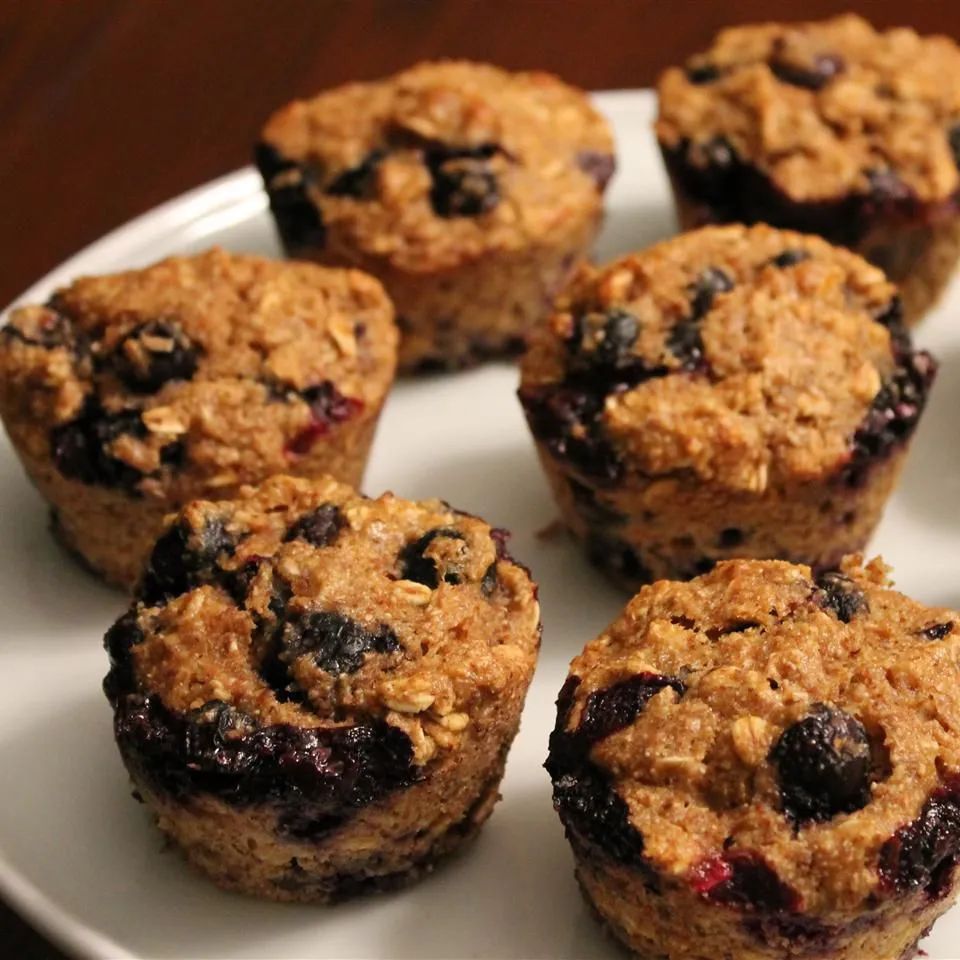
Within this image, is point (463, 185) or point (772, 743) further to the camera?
point (463, 185)

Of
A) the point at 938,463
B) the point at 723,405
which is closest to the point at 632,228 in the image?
the point at 938,463

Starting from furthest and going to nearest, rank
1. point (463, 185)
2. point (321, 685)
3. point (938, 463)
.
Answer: point (463, 185)
point (938, 463)
point (321, 685)

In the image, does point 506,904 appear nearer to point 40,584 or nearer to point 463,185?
point 40,584

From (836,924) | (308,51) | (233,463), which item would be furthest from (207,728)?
(308,51)

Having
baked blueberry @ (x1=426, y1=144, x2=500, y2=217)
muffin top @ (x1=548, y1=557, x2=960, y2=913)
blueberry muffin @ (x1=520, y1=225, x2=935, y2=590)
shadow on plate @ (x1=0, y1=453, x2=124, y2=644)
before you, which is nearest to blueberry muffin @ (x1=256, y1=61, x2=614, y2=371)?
baked blueberry @ (x1=426, y1=144, x2=500, y2=217)

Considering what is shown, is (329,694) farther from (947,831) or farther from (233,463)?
(947,831)

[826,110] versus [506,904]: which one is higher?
[826,110]

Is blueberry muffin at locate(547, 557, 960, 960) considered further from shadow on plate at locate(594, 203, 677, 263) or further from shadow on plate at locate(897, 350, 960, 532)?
shadow on plate at locate(594, 203, 677, 263)
